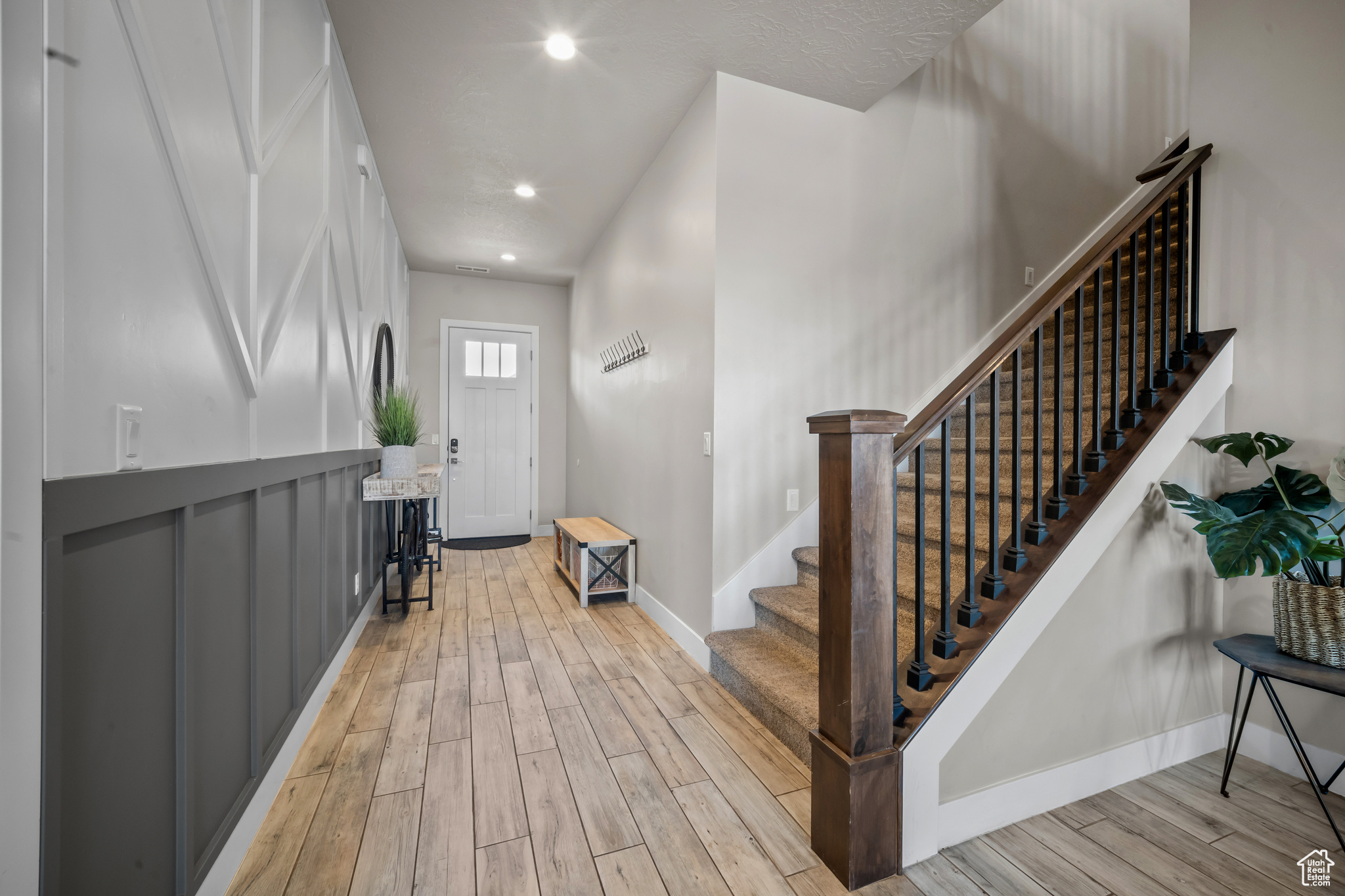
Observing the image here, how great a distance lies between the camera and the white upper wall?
855 millimetres

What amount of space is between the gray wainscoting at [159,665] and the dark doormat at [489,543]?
12.2 feet

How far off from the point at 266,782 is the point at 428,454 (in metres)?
4.41

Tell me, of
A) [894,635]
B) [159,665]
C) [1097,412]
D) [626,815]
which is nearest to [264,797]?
[159,665]

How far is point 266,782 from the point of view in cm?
166

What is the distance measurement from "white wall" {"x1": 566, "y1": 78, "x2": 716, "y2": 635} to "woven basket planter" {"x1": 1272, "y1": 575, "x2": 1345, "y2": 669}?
195 cm

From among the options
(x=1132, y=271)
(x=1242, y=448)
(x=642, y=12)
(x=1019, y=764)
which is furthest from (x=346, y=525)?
(x=1242, y=448)

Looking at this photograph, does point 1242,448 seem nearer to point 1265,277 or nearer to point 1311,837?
point 1265,277

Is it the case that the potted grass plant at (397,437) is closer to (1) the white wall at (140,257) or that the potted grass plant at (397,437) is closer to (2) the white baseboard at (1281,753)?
(1) the white wall at (140,257)

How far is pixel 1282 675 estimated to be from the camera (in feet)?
5.17

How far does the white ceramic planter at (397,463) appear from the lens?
3.06 m

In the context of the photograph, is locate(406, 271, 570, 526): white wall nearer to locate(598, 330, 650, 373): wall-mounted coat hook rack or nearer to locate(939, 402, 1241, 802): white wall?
locate(598, 330, 650, 373): wall-mounted coat hook rack

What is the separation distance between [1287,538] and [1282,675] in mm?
380

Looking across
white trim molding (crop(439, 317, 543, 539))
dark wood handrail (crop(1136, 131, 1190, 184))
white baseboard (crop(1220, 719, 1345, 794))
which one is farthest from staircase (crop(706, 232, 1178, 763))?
white trim molding (crop(439, 317, 543, 539))

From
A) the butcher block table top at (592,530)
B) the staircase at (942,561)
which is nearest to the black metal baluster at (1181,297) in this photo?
the staircase at (942,561)
